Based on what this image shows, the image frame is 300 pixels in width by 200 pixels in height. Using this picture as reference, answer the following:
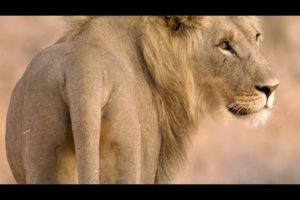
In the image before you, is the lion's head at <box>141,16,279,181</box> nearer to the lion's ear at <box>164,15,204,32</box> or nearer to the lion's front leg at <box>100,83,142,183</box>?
the lion's ear at <box>164,15,204,32</box>

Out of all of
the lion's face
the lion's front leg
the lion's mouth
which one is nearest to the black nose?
the lion's face

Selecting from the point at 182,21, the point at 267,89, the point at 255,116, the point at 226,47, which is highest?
the point at 182,21

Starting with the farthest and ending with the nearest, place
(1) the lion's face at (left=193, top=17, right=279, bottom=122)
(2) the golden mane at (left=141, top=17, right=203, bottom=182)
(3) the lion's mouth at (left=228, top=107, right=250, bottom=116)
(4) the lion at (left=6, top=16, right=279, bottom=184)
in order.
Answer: (3) the lion's mouth at (left=228, top=107, right=250, bottom=116)
(1) the lion's face at (left=193, top=17, right=279, bottom=122)
(2) the golden mane at (left=141, top=17, right=203, bottom=182)
(4) the lion at (left=6, top=16, right=279, bottom=184)

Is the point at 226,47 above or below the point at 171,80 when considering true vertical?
above

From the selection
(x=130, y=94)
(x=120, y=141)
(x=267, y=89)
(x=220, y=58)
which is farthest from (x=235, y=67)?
(x=120, y=141)

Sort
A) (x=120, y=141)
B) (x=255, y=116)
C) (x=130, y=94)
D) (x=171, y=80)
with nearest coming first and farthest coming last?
(x=120, y=141), (x=130, y=94), (x=171, y=80), (x=255, y=116)

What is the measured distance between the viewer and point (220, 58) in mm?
6922

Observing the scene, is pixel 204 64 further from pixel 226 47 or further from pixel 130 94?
pixel 130 94

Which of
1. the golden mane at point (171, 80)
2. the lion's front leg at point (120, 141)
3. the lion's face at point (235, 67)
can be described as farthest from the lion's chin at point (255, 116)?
the lion's front leg at point (120, 141)

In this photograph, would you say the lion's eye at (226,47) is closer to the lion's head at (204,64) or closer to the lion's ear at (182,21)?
the lion's head at (204,64)

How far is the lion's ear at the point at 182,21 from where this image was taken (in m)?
6.94

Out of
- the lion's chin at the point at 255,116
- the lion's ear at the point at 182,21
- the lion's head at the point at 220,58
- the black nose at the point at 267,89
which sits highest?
the lion's ear at the point at 182,21

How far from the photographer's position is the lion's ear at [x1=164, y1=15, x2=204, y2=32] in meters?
6.94

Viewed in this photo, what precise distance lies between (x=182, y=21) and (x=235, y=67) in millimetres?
366
